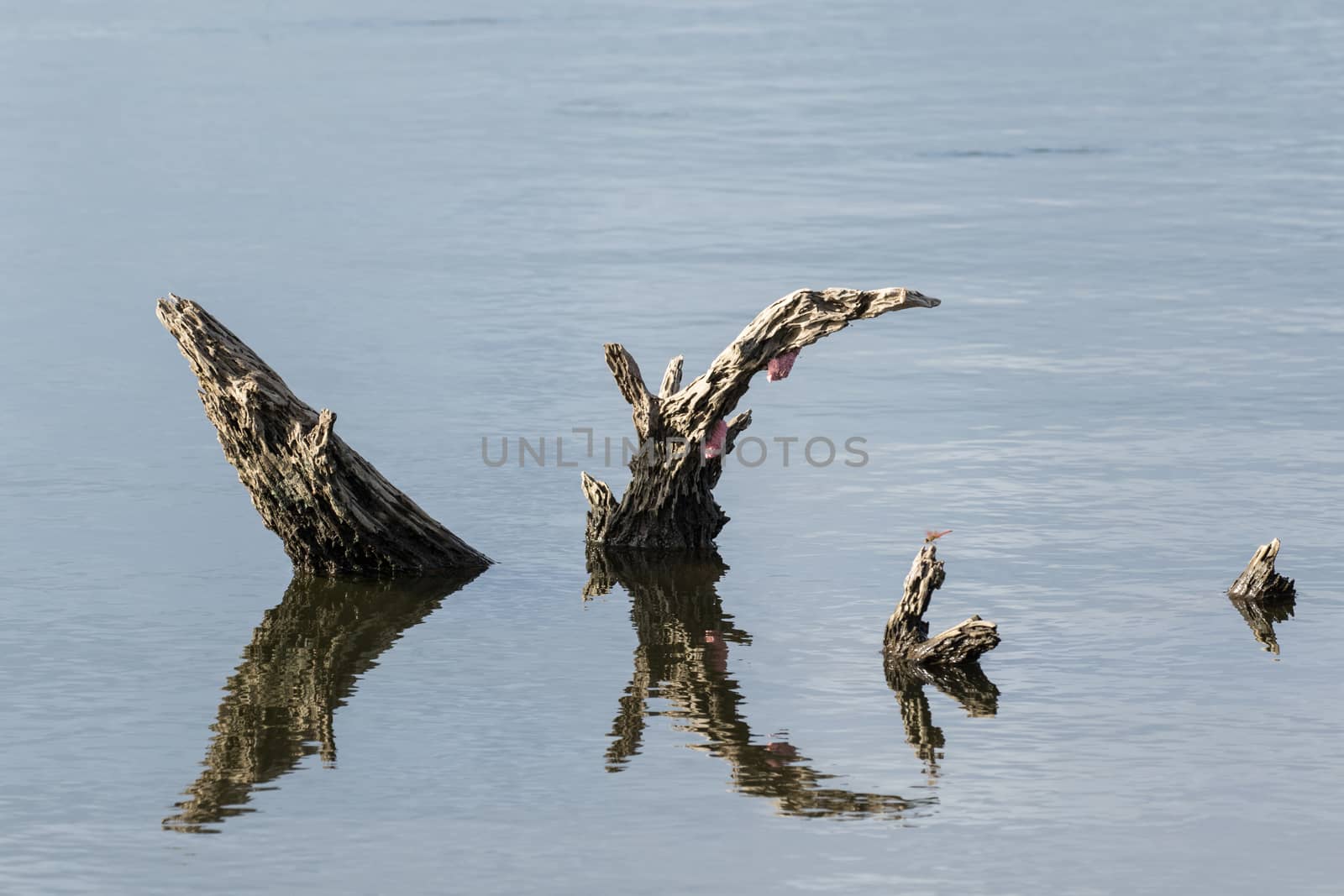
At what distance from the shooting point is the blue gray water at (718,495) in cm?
995

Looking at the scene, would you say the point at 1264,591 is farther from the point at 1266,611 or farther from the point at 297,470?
the point at 297,470

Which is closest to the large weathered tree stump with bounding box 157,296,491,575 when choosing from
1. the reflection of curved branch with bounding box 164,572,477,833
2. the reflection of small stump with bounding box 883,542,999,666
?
the reflection of curved branch with bounding box 164,572,477,833

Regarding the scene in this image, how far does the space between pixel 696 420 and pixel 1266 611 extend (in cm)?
354

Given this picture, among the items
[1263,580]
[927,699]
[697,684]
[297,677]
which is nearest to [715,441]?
[697,684]

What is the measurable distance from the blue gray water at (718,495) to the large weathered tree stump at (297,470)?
0.34 meters

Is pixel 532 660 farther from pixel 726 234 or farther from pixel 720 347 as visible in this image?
pixel 726 234

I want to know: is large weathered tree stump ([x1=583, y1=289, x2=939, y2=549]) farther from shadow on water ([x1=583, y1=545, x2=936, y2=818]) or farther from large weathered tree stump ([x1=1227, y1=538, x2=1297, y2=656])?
large weathered tree stump ([x1=1227, y1=538, x2=1297, y2=656])

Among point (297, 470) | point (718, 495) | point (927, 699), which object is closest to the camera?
point (927, 699)

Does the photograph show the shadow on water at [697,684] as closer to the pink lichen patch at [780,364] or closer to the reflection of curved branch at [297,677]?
the reflection of curved branch at [297,677]

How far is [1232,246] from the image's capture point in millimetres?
24766

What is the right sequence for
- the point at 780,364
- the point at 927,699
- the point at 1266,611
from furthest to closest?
1. the point at 780,364
2. the point at 1266,611
3. the point at 927,699

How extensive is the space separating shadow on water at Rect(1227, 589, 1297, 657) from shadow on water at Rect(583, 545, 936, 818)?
2.86 m

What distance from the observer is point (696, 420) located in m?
13.8

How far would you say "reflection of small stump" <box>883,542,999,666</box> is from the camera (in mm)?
11727
